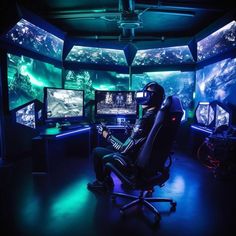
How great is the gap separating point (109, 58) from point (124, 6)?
6.61 feet

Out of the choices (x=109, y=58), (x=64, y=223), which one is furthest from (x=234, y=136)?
(x=109, y=58)

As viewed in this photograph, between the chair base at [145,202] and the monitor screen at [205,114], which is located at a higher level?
the monitor screen at [205,114]

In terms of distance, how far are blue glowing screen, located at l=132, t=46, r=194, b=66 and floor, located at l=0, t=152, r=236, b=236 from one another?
3152 mm

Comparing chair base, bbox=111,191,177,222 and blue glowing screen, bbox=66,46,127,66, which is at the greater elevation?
blue glowing screen, bbox=66,46,127,66

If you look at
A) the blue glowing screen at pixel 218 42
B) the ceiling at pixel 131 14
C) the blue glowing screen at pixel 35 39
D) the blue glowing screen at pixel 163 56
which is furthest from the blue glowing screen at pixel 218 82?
the blue glowing screen at pixel 35 39

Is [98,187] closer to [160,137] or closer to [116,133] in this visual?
[160,137]

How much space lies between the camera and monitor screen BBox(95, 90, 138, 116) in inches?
→ 177

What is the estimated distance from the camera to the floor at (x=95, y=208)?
1.85 m

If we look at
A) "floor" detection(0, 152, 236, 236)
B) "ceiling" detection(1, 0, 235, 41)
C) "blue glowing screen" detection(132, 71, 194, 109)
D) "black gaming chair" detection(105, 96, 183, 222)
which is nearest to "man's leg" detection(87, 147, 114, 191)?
"floor" detection(0, 152, 236, 236)

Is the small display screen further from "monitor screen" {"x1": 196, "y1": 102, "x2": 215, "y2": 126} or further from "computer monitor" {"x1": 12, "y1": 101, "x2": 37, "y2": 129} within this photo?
"monitor screen" {"x1": 196, "y1": 102, "x2": 215, "y2": 126}

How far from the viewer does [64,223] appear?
Result: 6.31 feet

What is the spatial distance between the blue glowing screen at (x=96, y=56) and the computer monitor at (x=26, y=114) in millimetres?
1656

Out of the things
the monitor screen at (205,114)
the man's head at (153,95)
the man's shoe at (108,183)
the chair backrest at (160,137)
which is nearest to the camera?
the chair backrest at (160,137)

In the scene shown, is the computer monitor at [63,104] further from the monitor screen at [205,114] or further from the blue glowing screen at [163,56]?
the monitor screen at [205,114]
